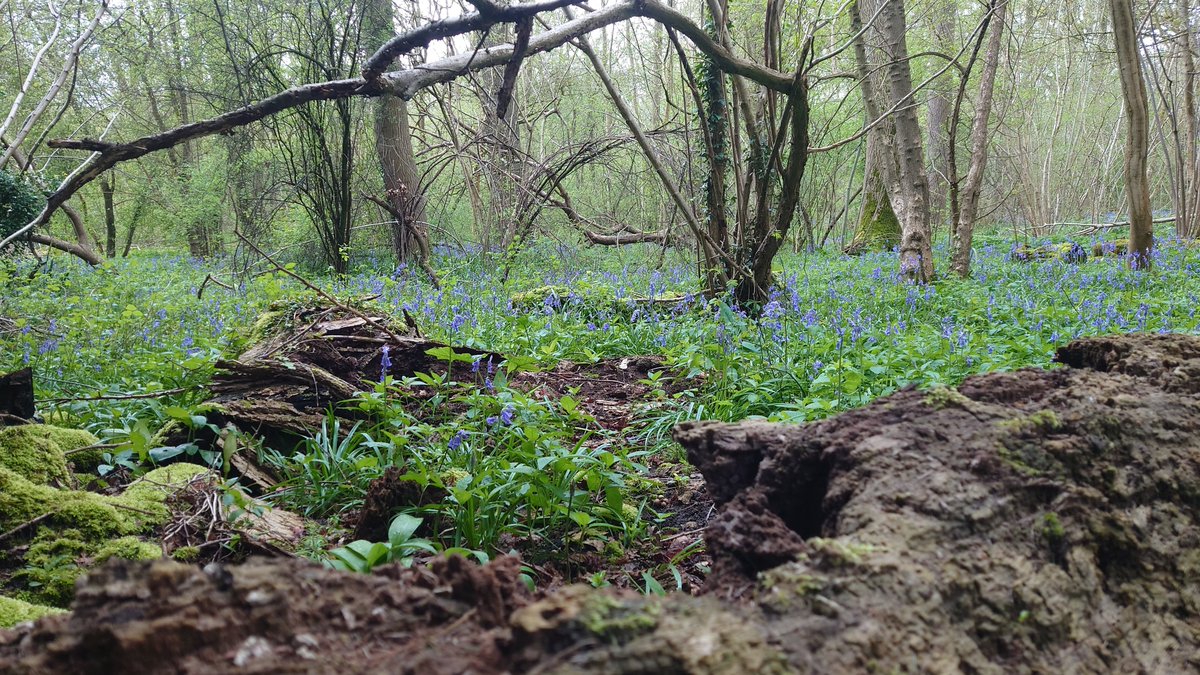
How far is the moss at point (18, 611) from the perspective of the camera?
4.79 feet

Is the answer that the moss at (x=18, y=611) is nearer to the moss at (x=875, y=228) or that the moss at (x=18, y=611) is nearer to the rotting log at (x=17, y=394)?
the rotting log at (x=17, y=394)

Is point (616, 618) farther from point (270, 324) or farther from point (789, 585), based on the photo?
point (270, 324)

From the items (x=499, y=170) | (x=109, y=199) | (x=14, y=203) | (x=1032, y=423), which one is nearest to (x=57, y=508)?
(x=1032, y=423)

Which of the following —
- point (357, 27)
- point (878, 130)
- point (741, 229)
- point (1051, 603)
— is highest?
point (357, 27)

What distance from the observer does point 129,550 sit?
1.91 m

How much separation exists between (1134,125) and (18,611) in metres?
10.00

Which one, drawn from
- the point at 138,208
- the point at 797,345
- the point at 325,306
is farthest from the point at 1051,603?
the point at 138,208

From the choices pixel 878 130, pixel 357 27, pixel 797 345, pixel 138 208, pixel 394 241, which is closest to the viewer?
pixel 797 345

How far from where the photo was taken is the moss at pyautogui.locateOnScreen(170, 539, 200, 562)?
1949 millimetres

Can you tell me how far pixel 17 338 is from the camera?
14.6 feet

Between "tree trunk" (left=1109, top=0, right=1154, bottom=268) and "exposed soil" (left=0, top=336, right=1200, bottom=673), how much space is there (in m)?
7.73

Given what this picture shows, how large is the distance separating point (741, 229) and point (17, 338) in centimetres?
542

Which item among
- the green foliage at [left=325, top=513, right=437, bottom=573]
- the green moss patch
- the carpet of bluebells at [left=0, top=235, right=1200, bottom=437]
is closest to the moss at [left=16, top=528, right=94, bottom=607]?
the green moss patch

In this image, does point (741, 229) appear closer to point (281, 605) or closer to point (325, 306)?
point (325, 306)
